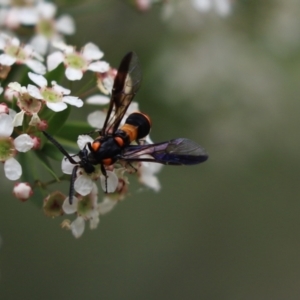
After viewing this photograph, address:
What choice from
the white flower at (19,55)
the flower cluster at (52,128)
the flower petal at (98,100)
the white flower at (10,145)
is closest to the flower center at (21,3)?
the flower cluster at (52,128)

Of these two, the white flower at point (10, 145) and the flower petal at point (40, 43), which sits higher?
the flower petal at point (40, 43)

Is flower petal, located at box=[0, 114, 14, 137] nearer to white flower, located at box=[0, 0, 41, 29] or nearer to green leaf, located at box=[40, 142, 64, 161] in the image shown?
green leaf, located at box=[40, 142, 64, 161]

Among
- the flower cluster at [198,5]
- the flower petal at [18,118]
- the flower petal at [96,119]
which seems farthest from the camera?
the flower cluster at [198,5]

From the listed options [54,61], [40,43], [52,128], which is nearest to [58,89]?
[52,128]

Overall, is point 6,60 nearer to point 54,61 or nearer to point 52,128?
point 54,61

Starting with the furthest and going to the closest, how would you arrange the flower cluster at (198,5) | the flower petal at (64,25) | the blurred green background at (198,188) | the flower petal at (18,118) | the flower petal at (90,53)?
the blurred green background at (198,188) → the flower cluster at (198,5) → the flower petal at (64,25) → the flower petal at (90,53) → the flower petal at (18,118)

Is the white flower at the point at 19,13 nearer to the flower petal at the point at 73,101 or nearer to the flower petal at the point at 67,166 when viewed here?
the flower petal at the point at 73,101
